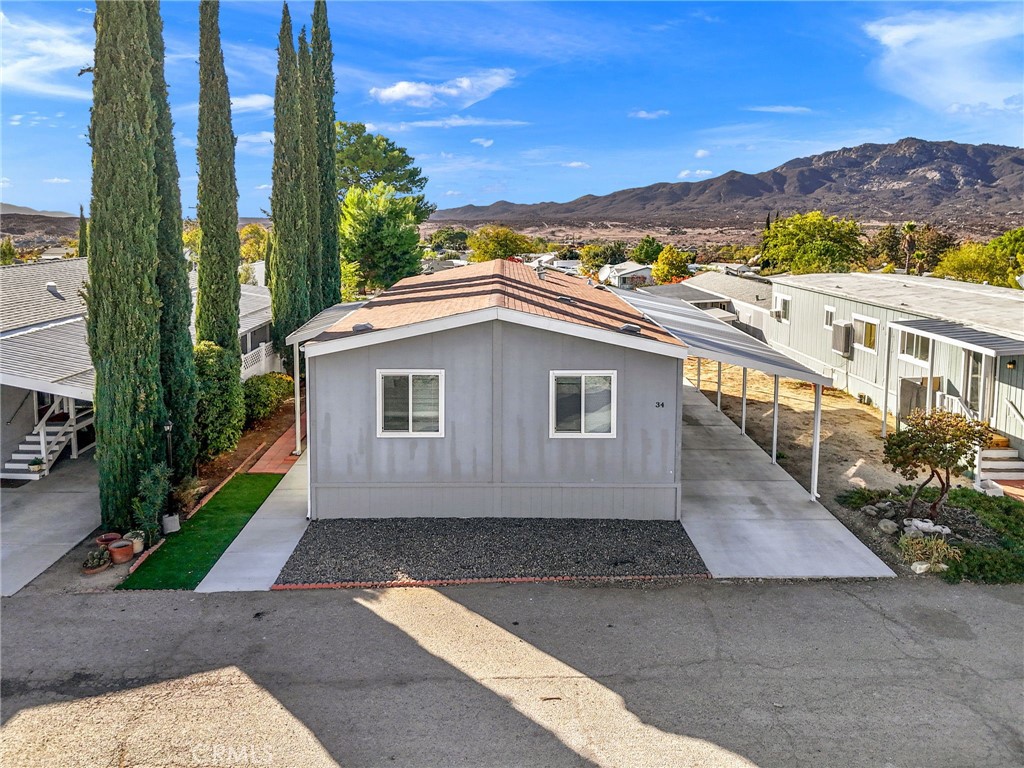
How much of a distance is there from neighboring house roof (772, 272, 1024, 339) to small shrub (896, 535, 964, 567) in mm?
5700

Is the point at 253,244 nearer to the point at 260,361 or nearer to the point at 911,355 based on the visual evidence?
the point at 260,361

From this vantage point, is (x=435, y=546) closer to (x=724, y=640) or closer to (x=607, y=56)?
(x=724, y=640)

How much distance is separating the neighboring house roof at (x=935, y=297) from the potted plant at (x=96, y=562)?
15.5m

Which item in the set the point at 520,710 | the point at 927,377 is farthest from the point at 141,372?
the point at 927,377

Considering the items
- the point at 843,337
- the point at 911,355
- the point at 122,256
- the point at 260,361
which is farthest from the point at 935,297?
the point at 122,256

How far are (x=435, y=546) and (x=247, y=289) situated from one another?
19948 millimetres

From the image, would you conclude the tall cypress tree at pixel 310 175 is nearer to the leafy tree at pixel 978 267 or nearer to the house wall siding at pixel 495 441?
the house wall siding at pixel 495 441

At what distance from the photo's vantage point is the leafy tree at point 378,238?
3531 cm

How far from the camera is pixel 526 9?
2709cm

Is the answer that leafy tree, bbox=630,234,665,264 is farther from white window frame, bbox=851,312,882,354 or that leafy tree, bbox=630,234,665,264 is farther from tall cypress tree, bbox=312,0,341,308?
white window frame, bbox=851,312,882,354

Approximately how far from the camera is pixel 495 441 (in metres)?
11.8

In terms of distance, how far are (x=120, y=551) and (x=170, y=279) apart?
4528mm

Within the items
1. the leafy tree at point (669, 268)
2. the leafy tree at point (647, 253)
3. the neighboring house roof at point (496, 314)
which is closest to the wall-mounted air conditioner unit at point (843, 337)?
the neighboring house roof at point (496, 314)

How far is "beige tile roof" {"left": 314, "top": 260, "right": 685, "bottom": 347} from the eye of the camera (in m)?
12.0
